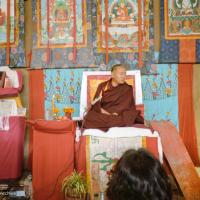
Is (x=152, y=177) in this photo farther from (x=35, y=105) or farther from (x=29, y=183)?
(x=35, y=105)

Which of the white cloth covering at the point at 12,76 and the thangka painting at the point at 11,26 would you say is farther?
the thangka painting at the point at 11,26

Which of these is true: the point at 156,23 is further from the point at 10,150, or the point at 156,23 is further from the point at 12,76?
the point at 10,150

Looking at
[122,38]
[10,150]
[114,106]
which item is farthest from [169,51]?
[10,150]

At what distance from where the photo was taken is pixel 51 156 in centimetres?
328

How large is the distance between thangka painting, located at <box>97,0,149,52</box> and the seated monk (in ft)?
2.12

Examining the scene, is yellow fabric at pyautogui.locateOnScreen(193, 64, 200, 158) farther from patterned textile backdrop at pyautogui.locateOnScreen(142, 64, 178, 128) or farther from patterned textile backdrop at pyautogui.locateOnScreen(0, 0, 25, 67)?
patterned textile backdrop at pyautogui.locateOnScreen(0, 0, 25, 67)

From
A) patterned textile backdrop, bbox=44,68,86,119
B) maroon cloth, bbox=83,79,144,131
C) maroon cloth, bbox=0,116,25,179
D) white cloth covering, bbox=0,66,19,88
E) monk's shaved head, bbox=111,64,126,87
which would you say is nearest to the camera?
maroon cloth, bbox=83,79,144,131

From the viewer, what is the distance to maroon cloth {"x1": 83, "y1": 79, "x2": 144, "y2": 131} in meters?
3.60

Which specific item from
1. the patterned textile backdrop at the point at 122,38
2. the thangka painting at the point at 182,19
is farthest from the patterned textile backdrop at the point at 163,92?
the thangka painting at the point at 182,19

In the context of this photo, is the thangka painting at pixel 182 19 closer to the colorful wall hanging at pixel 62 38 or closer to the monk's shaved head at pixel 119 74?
the monk's shaved head at pixel 119 74

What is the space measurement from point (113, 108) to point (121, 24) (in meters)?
1.42

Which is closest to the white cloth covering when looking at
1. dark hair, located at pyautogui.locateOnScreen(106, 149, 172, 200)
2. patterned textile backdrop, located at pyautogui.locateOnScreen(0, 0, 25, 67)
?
patterned textile backdrop, located at pyautogui.locateOnScreen(0, 0, 25, 67)

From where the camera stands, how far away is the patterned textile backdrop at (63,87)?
4.61m

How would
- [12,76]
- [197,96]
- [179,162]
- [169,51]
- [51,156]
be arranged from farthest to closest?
[197,96]
[169,51]
[12,76]
[179,162]
[51,156]
